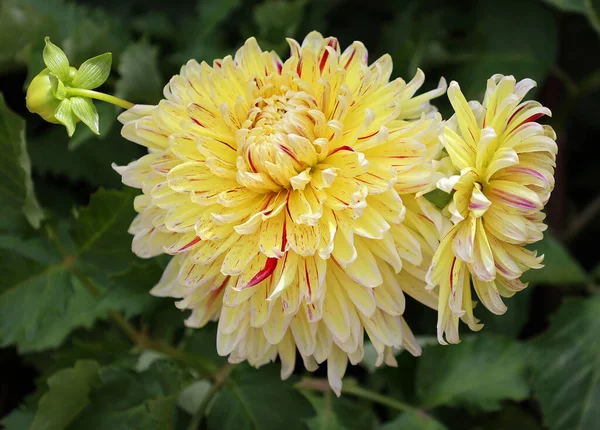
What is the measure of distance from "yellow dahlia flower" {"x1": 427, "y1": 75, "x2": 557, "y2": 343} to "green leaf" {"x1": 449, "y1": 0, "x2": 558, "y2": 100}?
1.65 ft

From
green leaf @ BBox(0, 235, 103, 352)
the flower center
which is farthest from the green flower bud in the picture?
green leaf @ BBox(0, 235, 103, 352)

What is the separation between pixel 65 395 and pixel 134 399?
71 millimetres

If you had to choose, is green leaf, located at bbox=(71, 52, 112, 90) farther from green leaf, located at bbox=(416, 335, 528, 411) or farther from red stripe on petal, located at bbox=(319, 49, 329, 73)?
green leaf, located at bbox=(416, 335, 528, 411)

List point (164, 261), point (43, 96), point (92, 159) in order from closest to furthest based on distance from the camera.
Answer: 1. point (43, 96)
2. point (164, 261)
3. point (92, 159)

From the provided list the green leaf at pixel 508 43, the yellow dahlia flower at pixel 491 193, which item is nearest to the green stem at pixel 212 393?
the yellow dahlia flower at pixel 491 193

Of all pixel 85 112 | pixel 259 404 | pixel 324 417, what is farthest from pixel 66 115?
pixel 324 417

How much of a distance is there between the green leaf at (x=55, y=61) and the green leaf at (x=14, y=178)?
0.22 meters

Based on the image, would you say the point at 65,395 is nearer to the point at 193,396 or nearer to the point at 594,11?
the point at 193,396

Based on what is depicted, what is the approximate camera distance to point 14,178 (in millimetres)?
765

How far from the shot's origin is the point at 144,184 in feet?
1.88

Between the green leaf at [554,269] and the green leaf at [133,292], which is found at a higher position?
the green leaf at [133,292]

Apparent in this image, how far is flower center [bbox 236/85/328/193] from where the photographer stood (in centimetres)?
54

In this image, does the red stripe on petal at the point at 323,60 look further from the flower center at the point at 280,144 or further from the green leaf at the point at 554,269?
the green leaf at the point at 554,269

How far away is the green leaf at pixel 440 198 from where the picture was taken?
53 cm
